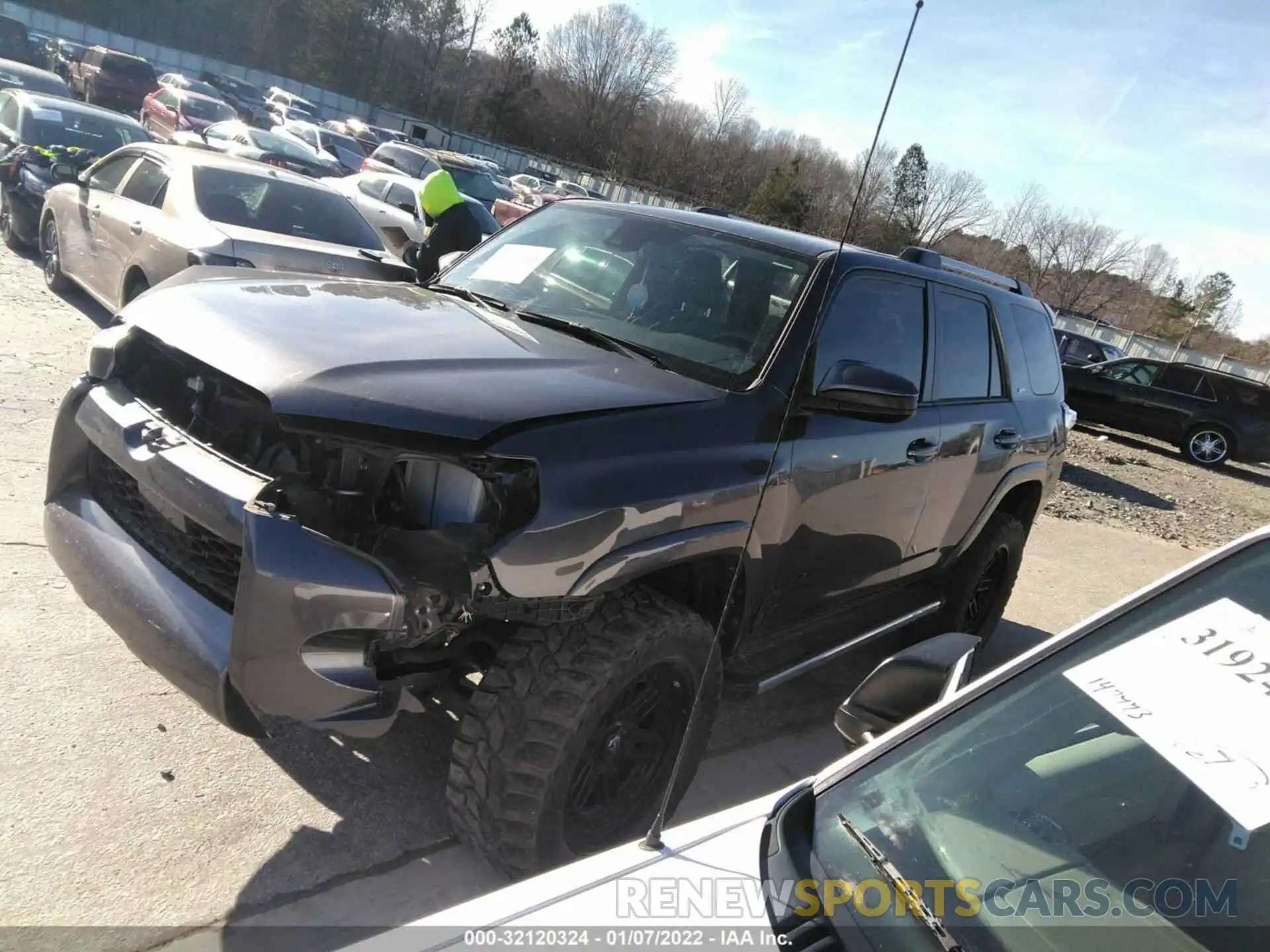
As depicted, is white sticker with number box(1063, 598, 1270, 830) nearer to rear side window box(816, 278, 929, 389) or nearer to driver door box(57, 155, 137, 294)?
rear side window box(816, 278, 929, 389)

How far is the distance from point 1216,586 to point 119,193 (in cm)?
849

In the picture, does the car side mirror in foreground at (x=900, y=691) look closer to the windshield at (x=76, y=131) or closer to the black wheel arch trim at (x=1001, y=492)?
the black wheel arch trim at (x=1001, y=492)

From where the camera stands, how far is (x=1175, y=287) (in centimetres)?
5928

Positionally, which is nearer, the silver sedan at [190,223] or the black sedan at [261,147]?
the silver sedan at [190,223]

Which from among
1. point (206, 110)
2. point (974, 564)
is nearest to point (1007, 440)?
point (974, 564)

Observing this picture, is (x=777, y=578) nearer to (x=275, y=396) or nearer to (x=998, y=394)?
(x=275, y=396)

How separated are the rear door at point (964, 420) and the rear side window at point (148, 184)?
6.23 meters

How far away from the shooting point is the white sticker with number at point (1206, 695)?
4.14ft

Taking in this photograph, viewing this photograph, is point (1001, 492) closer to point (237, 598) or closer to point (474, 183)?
point (237, 598)

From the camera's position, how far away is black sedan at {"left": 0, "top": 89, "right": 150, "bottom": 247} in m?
9.45

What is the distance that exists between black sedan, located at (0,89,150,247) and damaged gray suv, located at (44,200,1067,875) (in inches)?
314

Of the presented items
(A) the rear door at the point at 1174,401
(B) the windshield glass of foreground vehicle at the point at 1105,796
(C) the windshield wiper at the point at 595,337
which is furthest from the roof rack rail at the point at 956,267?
(A) the rear door at the point at 1174,401

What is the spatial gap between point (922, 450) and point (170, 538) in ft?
9.34

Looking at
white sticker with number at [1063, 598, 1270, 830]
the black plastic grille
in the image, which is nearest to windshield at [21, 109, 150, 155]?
the black plastic grille
